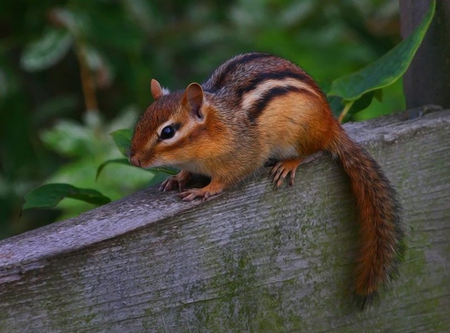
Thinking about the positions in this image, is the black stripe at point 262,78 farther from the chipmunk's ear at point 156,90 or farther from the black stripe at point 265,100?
the chipmunk's ear at point 156,90

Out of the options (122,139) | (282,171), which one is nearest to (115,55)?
(122,139)

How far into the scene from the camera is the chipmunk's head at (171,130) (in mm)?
1794

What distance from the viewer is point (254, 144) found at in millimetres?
1818

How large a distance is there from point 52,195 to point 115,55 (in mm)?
1514

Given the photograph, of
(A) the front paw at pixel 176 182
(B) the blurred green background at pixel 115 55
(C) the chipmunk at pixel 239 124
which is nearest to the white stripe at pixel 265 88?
(C) the chipmunk at pixel 239 124

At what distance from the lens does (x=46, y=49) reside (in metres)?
2.83

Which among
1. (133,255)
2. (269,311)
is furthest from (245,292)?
(133,255)

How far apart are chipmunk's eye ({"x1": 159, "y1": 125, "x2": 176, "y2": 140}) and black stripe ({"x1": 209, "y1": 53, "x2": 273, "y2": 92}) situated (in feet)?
0.56

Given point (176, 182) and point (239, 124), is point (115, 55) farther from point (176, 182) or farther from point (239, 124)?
point (176, 182)

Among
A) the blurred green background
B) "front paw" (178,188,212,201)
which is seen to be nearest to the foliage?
"front paw" (178,188,212,201)

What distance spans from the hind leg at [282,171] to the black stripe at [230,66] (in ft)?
1.17

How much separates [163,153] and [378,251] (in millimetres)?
551

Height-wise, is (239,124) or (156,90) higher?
(156,90)

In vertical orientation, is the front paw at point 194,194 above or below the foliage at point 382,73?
below
